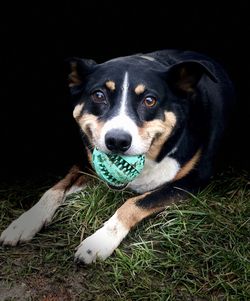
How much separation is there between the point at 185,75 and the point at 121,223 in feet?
3.37

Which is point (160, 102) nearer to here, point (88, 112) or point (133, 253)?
point (88, 112)

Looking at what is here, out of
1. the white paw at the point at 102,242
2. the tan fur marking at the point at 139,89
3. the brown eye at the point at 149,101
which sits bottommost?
the white paw at the point at 102,242

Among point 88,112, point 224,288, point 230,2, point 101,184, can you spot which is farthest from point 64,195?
point 230,2

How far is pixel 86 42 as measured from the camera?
222 inches

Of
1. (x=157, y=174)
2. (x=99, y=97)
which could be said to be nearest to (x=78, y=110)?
(x=99, y=97)

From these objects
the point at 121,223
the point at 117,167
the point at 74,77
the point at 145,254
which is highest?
the point at 74,77

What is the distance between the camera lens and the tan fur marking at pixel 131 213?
133 inches

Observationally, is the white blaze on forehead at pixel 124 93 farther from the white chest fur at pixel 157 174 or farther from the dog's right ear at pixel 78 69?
the white chest fur at pixel 157 174

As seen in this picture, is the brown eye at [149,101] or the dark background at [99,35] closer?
the brown eye at [149,101]

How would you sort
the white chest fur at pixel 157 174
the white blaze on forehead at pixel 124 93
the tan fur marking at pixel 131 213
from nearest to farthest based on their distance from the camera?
the white blaze on forehead at pixel 124 93
the tan fur marking at pixel 131 213
the white chest fur at pixel 157 174

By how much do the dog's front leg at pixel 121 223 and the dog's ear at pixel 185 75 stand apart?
2.27ft

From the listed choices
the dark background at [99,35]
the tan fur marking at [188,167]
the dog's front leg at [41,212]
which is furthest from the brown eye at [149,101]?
the dark background at [99,35]

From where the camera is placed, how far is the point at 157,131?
10.8ft

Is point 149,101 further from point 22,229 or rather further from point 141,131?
point 22,229
